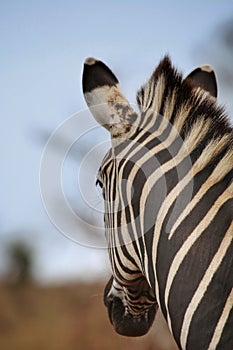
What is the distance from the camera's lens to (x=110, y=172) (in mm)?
2975

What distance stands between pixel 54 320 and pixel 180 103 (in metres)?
23.3

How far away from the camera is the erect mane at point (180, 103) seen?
2627 mm

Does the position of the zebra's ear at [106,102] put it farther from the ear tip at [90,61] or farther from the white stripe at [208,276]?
the white stripe at [208,276]

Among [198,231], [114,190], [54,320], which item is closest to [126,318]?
[114,190]

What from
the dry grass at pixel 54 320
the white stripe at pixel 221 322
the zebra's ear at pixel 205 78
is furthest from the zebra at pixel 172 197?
the dry grass at pixel 54 320

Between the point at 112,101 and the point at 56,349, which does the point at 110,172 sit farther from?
the point at 56,349

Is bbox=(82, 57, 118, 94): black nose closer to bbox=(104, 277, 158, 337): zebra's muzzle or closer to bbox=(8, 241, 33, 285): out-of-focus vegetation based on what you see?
bbox=(104, 277, 158, 337): zebra's muzzle

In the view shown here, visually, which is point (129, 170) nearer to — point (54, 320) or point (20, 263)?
point (54, 320)

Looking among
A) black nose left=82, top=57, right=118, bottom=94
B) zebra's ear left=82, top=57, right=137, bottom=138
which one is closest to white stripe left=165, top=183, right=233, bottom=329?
zebra's ear left=82, top=57, right=137, bottom=138

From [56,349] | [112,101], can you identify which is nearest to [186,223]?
[112,101]

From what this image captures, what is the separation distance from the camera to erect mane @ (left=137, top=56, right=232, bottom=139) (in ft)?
8.62

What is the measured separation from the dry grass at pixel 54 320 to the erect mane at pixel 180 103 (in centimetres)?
1269

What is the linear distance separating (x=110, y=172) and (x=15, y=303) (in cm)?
2612

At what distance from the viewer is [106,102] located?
280cm
